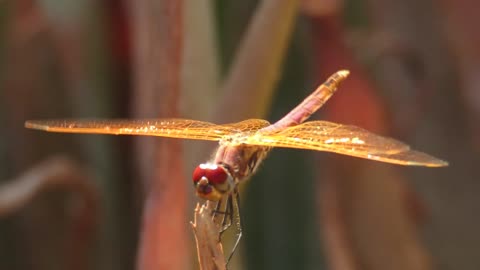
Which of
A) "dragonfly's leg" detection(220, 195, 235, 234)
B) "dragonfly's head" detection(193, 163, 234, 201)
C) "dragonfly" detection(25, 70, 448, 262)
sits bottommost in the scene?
"dragonfly's leg" detection(220, 195, 235, 234)

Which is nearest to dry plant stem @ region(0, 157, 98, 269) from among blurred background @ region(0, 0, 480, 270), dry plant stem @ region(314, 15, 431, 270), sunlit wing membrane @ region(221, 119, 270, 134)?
blurred background @ region(0, 0, 480, 270)

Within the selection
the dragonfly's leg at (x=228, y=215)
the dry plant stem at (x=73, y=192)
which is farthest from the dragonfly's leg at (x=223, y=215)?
the dry plant stem at (x=73, y=192)

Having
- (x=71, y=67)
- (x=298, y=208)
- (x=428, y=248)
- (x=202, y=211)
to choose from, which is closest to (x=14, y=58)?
(x=71, y=67)

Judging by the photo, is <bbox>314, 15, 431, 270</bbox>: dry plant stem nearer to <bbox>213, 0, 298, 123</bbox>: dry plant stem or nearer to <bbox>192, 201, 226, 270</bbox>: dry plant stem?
<bbox>213, 0, 298, 123</bbox>: dry plant stem

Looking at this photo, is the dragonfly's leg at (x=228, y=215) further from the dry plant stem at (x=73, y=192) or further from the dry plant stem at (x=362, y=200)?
the dry plant stem at (x=73, y=192)

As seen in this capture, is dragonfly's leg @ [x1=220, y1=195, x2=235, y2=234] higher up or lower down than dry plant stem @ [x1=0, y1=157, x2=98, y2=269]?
higher up

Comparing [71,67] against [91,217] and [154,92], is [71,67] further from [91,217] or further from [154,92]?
[154,92]

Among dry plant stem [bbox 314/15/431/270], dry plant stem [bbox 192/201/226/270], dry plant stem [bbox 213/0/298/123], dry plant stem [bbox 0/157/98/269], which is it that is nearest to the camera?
dry plant stem [bbox 192/201/226/270]
